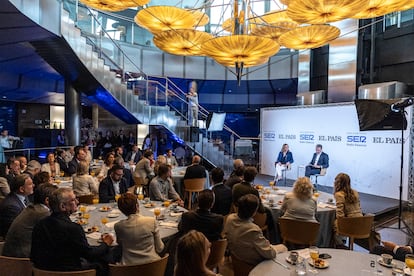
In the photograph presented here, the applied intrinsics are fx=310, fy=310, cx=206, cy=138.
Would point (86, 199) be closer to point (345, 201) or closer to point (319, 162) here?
point (345, 201)

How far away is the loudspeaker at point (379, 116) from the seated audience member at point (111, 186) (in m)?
5.41

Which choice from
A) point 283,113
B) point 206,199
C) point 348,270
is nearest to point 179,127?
point 283,113

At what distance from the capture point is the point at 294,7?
4.86 meters

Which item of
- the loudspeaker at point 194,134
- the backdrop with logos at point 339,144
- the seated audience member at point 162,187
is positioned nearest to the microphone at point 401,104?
the backdrop with logos at point 339,144

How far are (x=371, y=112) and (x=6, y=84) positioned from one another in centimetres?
1234

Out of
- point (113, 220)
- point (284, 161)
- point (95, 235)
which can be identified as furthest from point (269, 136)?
point (95, 235)

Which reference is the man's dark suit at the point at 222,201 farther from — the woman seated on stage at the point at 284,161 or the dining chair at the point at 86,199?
the woman seated on stage at the point at 284,161

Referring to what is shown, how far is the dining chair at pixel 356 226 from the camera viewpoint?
3.90m

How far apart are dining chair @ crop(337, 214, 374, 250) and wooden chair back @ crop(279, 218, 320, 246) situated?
526mm

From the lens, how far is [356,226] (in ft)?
12.8

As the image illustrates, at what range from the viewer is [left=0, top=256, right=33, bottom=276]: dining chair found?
233 centimetres

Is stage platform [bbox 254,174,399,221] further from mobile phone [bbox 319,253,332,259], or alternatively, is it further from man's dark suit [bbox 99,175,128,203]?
man's dark suit [bbox 99,175,128,203]

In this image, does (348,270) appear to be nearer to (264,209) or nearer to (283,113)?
(264,209)

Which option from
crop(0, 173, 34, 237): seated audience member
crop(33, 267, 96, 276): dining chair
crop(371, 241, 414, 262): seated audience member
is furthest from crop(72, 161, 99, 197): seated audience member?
crop(371, 241, 414, 262): seated audience member
